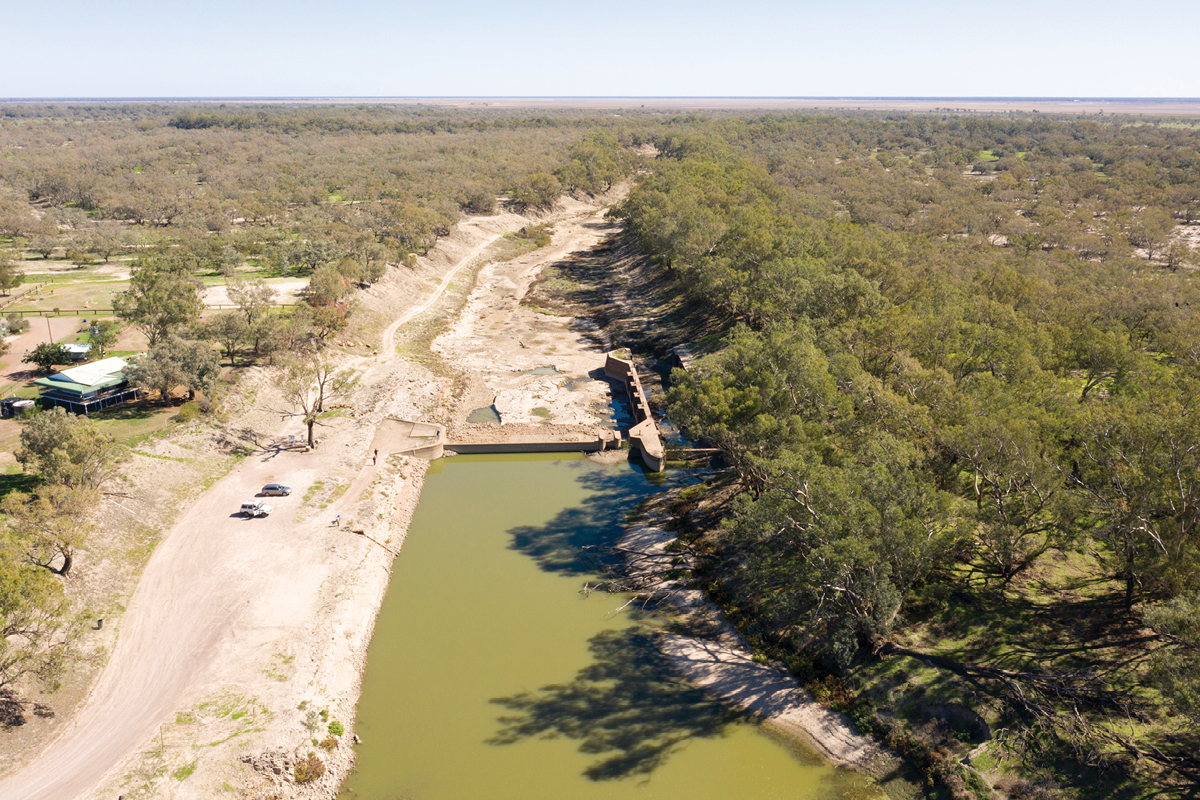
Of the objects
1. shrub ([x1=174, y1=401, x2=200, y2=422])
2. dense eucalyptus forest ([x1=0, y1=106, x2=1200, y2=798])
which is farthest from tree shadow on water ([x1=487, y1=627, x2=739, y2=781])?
shrub ([x1=174, y1=401, x2=200, y2=422])

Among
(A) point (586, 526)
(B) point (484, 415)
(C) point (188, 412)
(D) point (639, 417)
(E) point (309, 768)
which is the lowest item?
(E) point (309, 768)

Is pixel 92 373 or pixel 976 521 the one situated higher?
pixel 92 373

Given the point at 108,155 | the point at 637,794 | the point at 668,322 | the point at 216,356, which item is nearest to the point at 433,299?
the point at 668,322

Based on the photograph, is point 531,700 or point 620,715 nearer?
point 620,715

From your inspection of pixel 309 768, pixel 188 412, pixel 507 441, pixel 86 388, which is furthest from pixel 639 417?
pixel 86 388

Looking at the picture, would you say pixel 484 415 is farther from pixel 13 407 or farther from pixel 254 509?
pixel 13 407

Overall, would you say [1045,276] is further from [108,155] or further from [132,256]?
[108,155]

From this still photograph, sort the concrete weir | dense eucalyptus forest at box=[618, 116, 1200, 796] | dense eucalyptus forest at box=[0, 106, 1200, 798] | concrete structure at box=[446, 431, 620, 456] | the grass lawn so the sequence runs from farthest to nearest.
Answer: the grass lawn, concrete structure at box=[446, 431, 620, 456], the concrete weir, dense eucalyptus forest at box=[0, 106, 1200, 798], dense eucalyptus forest at box=[618, 116, 1200, 796]

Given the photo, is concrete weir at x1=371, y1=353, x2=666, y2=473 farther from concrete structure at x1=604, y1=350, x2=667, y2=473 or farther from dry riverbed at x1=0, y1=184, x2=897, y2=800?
dry riverbed at x1=0, y1=184, x2=897, y2=800
